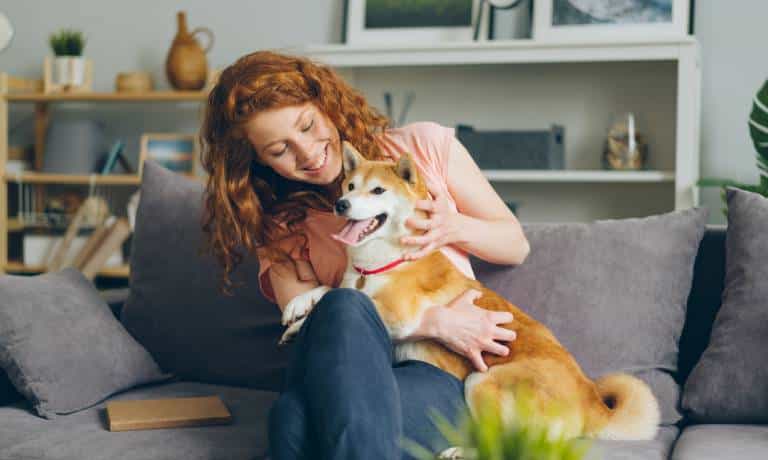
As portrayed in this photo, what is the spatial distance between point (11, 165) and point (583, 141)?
91.2 inches

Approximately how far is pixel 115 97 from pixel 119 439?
7.41 ft

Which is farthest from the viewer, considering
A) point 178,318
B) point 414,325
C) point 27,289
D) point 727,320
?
point 178,318

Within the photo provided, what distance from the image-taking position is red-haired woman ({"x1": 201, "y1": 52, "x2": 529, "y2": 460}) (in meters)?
1.39

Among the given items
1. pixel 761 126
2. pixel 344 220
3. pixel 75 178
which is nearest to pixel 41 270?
pixel 75 178

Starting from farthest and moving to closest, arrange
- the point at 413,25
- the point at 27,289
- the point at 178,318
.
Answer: the point at 413,25 → the point at 178,318 → the point at 27,289

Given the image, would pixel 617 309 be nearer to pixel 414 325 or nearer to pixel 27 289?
pixel 414 325

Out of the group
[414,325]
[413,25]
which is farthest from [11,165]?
[414,325]

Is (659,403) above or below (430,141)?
below

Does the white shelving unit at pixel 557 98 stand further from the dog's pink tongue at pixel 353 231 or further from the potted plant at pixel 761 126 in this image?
the dog's pink tongue at pixel 353 231

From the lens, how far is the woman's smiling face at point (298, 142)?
1703 mm

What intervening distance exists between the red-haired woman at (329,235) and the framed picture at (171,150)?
1.78 meters

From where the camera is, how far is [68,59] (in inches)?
148

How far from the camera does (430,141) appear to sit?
1.78 metres

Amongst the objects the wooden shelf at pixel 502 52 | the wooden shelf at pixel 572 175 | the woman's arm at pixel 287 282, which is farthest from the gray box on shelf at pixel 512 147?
the woman's arm at pixel 287 282
